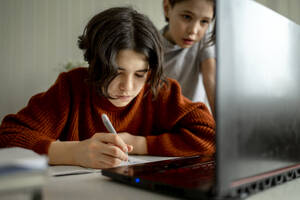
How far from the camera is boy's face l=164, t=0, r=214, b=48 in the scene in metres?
1.18

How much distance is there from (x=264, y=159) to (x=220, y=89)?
14cm

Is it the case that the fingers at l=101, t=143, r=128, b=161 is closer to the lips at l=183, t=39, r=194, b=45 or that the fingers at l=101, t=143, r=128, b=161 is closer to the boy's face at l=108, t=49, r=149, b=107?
the boy's face at l=108, t=49, r=149, b=107

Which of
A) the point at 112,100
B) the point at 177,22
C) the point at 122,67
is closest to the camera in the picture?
the point at 122,67

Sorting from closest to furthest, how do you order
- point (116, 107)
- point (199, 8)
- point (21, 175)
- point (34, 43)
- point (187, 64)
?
point (21, 175)
point (116, 107)
point (199, 8)
point (187, 64)
point (34, 43)

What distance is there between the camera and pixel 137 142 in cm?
85

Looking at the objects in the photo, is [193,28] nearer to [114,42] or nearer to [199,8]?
[199,8]

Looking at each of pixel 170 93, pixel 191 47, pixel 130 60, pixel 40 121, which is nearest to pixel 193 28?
pixel 191 47

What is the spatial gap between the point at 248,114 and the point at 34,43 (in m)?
1.86

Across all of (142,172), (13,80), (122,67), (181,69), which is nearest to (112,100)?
(122,67)

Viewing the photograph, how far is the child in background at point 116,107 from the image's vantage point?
0.74 m

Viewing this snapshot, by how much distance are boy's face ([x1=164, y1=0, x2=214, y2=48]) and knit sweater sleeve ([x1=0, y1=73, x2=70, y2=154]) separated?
1.96 feet

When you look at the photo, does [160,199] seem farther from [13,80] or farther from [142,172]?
[13,80]

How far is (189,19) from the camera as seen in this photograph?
1238mm

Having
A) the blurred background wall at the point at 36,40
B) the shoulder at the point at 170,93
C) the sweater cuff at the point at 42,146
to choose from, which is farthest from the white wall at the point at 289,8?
the sweater cuff at the point at 42,146
